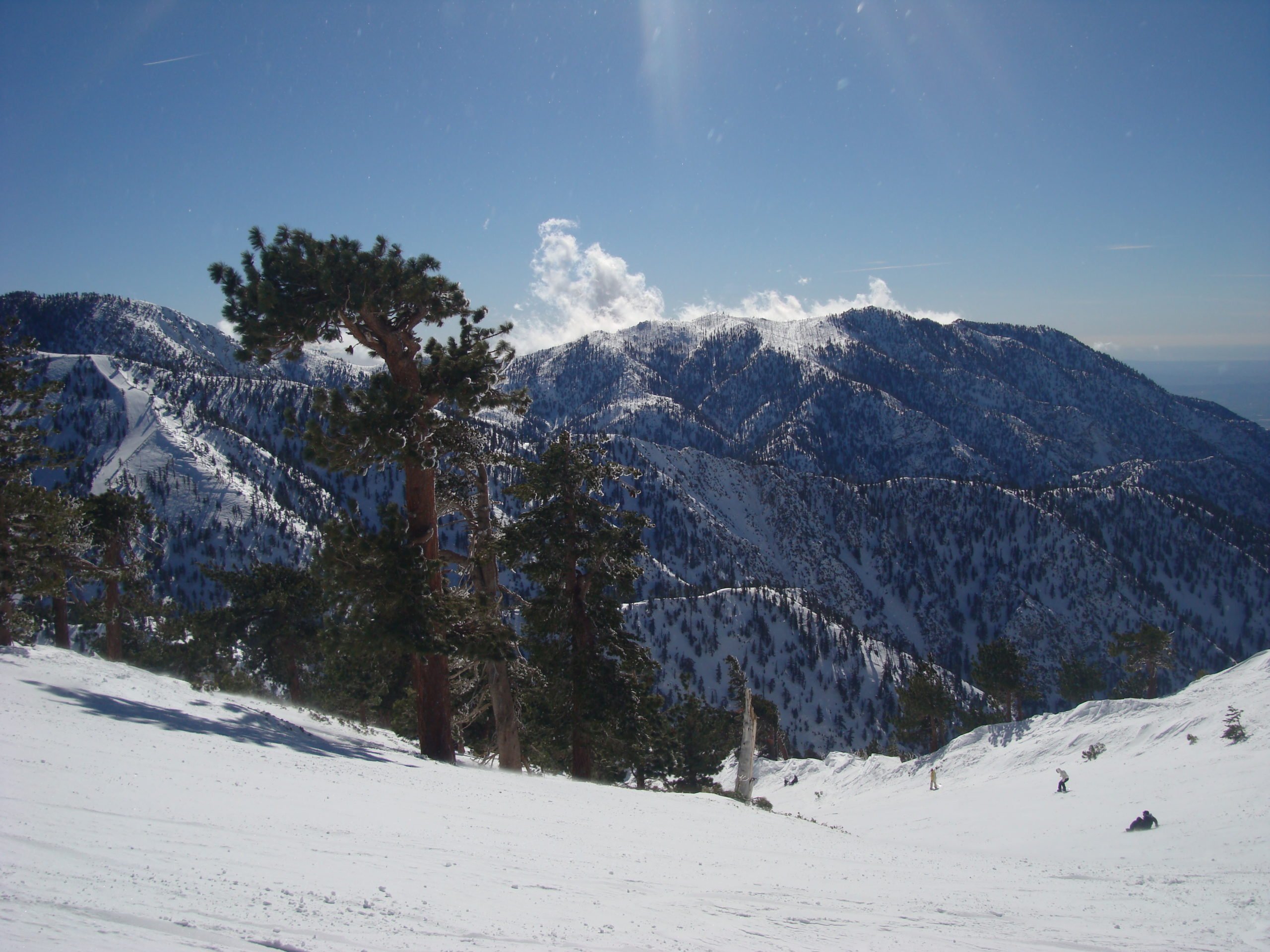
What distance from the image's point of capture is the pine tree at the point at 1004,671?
54375 millimetres

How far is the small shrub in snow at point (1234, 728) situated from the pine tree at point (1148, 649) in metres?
39.8

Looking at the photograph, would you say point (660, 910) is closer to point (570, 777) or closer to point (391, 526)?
point (391, 526)

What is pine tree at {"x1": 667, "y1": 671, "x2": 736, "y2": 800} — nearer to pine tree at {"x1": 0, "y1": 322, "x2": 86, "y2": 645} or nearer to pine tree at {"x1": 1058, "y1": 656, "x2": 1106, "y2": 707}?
pine tree at {"x1": 0, "y1": 322, "x2": 86, "y2": 645}

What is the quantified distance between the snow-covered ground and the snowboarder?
422 mm

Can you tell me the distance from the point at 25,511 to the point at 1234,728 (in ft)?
120

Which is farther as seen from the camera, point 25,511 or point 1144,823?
point 25,511

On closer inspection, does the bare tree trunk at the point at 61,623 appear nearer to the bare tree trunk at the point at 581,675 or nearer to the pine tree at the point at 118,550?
the pine tree at the point at 118,550

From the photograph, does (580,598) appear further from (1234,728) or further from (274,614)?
(1234,728)

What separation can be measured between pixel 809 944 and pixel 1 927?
19.2 ft

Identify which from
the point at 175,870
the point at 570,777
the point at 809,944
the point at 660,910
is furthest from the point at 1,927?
the point at 570,777

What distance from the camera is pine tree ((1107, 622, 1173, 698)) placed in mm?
57562

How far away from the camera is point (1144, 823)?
16.5 metres

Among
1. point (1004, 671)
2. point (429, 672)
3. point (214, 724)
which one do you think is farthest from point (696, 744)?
point (214, 724)

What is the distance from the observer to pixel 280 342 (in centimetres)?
1374
